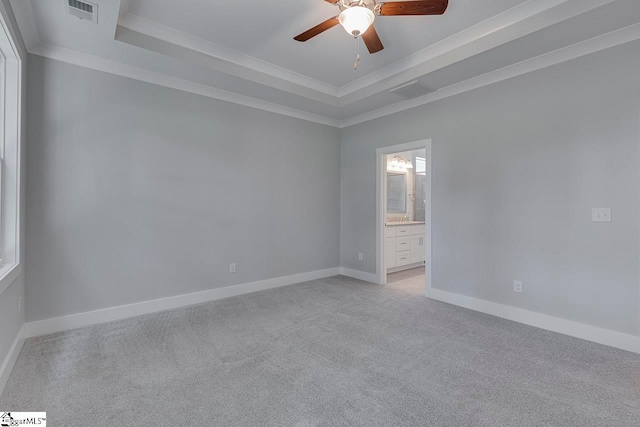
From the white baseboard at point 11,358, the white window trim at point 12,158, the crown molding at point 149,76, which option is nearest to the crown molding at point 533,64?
the crown molding at point 149,76

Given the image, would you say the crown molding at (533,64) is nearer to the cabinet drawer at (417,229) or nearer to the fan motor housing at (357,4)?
the fan motor housing at (357,4)

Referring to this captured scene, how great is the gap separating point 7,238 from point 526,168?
4650 mm

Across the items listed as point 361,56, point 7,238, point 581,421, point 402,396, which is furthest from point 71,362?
point 361,56

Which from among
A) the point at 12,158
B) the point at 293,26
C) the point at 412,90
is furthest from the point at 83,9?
the point at 412,90

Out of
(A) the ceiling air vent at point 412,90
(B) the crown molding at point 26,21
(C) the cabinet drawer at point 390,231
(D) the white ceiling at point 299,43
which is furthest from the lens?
(C) the cabinet drawer at point 390,231

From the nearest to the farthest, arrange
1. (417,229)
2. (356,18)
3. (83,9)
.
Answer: (356,18), (83,9), (417,229)

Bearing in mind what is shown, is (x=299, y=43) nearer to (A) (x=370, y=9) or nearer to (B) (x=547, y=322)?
(A) (x=370, y=9)

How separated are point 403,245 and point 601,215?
3042 mm

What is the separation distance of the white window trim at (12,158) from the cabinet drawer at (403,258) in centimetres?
483

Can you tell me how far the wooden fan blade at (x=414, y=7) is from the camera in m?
1.97

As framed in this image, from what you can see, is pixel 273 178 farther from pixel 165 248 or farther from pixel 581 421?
pixel 581 421

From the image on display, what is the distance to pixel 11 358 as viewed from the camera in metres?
2.14

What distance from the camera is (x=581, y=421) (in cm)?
164

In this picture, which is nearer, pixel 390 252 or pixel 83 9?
pixel 83 9
